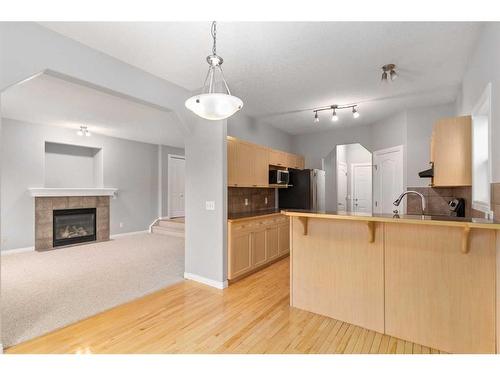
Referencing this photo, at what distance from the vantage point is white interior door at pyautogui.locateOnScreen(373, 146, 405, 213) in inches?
182

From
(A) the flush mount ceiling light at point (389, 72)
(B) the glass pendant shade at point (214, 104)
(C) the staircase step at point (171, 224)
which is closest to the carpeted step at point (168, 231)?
(C) the staircase step at point (171, 224)

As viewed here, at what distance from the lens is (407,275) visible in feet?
7.04

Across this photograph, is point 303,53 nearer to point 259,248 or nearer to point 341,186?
point 259,248

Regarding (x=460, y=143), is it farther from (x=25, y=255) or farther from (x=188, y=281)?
(x=25, y=255)

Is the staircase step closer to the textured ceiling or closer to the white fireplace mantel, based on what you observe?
the white fireplace mantel

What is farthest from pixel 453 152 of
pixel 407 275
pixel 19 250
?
pixel 19 250

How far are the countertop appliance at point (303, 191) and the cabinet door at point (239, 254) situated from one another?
194 centimetres

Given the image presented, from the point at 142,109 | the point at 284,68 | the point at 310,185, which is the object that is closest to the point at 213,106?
the point at 284,68

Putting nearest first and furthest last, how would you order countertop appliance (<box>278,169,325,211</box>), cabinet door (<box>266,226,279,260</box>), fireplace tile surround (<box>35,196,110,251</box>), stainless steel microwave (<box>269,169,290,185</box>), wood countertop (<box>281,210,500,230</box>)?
wood countertop (<box>281,210,500,230</box>) → cabinet door (<box>266,226,279,260</box>) → stainless steel microwave (<box>269,169,290,185</box>) → countertop appliance (<box>278,169,325,211</box>) → fireplace tile surround (<box>35,196,110,251</box>)

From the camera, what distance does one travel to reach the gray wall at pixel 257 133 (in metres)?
4.55

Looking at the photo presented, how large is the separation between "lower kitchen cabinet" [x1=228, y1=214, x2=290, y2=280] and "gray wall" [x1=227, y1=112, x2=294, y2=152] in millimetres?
1629

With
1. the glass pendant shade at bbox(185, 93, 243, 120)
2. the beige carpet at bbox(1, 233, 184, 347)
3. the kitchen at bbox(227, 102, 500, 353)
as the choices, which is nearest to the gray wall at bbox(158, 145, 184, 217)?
the beige carpet at bbox(1, 233, 184, 347)

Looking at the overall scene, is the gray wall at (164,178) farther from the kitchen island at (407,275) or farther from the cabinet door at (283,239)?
the kitchen island at (407,275)

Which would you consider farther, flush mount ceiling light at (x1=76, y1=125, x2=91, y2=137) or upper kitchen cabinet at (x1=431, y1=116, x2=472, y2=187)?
flush mount ceiling light at (x1=76, y1=125, x2=91, y2=137)
